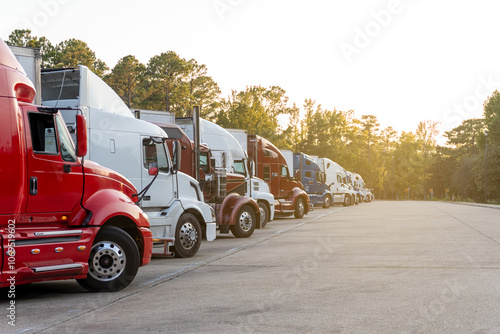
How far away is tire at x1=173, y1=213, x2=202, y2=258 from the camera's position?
43.6 feet

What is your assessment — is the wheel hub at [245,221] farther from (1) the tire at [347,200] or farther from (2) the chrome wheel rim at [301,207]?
(1) the tire at [347,200]

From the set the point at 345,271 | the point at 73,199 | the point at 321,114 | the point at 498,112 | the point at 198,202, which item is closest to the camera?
the point at 73,199

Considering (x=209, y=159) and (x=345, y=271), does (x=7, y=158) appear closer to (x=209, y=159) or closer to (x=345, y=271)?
(x=345, y=271)

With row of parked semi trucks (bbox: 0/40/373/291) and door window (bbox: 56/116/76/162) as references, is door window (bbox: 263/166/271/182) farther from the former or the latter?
door window (bbox: 56/116/76/162)

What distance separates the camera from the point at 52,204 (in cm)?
835

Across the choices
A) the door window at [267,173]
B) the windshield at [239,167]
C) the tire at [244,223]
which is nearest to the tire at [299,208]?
the door window at [267,173]

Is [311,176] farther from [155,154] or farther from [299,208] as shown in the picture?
[155,154]

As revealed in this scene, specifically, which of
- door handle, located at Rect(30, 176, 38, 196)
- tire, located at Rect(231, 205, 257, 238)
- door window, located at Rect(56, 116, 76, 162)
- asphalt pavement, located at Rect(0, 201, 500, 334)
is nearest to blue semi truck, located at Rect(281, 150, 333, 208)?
tire, located at Rect(231, 205, 257, 238)

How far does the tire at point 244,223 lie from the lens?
1827 cm

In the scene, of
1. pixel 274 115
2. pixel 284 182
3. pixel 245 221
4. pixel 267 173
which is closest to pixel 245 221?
pixel 245 221

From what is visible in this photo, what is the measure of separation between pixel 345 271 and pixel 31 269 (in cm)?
506

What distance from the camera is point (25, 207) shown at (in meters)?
8.02

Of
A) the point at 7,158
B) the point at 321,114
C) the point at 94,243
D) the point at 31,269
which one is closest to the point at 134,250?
the point at 94,243

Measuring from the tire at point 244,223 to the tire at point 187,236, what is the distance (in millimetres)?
4513
